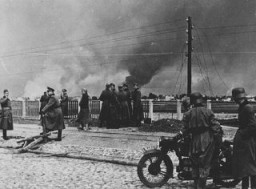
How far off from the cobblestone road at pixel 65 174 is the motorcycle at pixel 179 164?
0.23 meters

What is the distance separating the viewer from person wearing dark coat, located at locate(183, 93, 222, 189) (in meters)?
5.71

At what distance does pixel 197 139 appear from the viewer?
19.0 feet

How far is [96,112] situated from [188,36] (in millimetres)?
8393

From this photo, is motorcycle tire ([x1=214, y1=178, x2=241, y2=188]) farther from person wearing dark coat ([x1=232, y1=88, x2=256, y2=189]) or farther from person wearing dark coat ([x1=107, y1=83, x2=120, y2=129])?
person wearing dark coat ([x1=107, y1=83, x2=120, y2=129])

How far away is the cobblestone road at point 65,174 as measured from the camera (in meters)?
6.41

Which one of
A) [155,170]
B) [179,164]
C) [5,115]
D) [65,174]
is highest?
[5,115]

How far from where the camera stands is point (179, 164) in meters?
6.19

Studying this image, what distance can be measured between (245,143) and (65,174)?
372 centimetres

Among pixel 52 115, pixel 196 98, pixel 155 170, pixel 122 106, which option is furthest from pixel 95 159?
pixel 122 106

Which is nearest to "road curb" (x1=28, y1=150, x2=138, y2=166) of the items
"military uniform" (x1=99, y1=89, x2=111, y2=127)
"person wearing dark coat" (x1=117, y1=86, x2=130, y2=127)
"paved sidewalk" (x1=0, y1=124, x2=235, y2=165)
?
"paved sidewalk" (x1=0, y1=124, x2=235, y2=165)

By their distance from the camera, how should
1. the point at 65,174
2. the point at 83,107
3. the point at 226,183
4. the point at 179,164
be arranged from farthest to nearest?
1. the point at 83,107
2. the point at 65,174
3. the point at 179,164
4. the point at 226,183

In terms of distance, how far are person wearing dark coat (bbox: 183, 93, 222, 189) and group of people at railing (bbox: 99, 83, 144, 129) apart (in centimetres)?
990

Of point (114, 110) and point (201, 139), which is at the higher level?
point (114, 110)

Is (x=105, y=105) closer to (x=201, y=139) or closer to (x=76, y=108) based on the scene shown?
(x=76, y=108)
